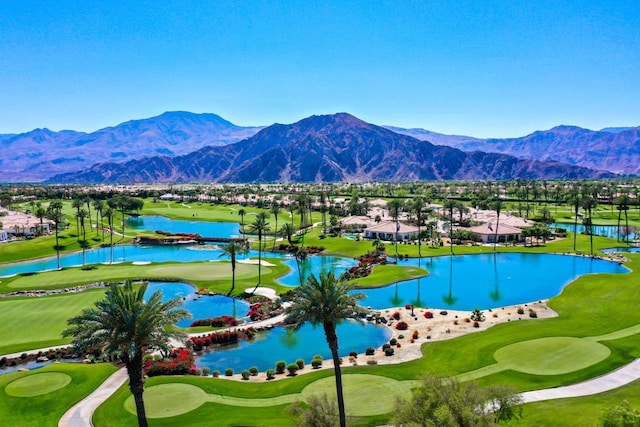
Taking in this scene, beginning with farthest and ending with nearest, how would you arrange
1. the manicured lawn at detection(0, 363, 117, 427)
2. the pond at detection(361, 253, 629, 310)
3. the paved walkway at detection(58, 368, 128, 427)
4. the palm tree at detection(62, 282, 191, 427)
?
the pond at detection(361, 253, 629, 310), the manicured lawn at detection(0, 363, 117, 427), the paved walkway at detection(58, 368, 128, 427), the palm tree at detection(62, 282, 191, 427)

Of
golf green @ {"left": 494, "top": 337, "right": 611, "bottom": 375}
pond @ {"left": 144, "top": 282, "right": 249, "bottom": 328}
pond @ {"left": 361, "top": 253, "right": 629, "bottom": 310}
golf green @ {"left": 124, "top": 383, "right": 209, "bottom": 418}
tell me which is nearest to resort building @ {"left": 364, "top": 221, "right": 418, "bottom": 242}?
pond @ {"left": 361, "top": 253, "right": 629, "bottom": 310}

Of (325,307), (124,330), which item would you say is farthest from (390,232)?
(124,330)

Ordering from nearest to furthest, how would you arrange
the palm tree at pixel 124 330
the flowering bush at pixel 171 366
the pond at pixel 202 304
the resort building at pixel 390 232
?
the palm tree at pixel 124 330 → the flowering bush at pixel 171 366 → the pond at pixel 202 304 → the resort building at pixel 390 232

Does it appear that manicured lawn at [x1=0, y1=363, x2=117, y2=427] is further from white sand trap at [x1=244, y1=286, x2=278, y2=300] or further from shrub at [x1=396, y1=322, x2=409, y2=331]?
shrub at [x1=396, y1=322, x2=409, y2=331]

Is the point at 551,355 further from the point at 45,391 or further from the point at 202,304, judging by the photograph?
the point at 202,304

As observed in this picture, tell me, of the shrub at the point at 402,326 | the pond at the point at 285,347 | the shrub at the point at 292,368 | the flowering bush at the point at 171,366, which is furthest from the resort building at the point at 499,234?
the flowering bush at the point at 171,366

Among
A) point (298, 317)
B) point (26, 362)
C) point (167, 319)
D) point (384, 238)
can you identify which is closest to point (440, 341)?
point (298, 317)

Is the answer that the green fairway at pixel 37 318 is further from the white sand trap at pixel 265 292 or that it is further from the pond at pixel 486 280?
the pond at pixel 486 280
